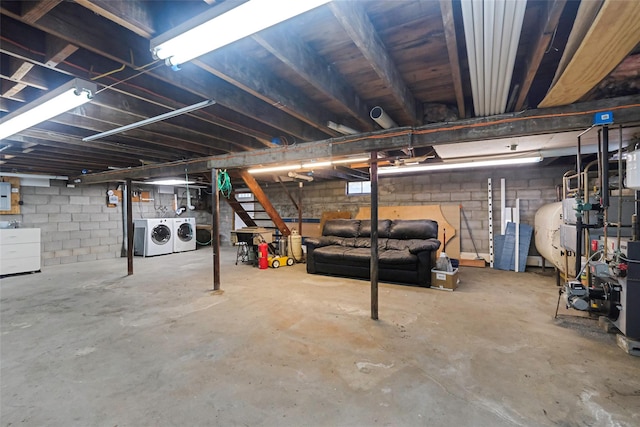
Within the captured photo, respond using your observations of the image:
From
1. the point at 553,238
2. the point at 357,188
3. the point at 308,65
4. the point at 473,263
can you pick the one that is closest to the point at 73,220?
the point at 357,188

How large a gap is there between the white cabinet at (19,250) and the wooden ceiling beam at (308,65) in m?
6.74

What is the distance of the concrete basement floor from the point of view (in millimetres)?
1661

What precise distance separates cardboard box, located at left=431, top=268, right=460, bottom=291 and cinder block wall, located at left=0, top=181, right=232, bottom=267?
787 centimetres

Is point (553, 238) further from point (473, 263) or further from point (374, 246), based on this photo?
point (374, 246)

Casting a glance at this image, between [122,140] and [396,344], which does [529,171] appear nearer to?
[396,344]

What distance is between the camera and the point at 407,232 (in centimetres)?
509

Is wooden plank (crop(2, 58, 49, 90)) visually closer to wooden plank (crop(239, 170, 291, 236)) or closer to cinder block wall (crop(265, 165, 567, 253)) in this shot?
wooden plank (crop(239, 170, 291, 236))

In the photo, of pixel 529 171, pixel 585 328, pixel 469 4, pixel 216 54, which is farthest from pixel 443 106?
pixel 529 171

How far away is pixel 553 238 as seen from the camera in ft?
13.3

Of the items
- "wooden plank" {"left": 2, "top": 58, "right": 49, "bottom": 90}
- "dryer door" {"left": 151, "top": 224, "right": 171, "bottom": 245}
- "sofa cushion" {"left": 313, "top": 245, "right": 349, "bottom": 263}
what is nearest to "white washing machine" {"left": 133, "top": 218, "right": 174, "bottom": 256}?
"dryer door" {"left": 151, "top": 224, "right": 171, "bottom": 245}

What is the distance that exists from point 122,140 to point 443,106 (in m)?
3.88

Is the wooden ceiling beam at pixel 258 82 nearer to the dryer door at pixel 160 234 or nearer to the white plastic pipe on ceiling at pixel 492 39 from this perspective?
the white plastic pipe on ceiling at pixel 492 39

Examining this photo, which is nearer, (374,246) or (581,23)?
(581,23)

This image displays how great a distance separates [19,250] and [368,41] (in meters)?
7.33
